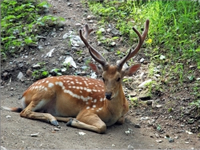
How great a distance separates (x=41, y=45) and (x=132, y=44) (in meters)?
1.81

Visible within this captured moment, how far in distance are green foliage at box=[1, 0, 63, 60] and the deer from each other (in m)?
2.17

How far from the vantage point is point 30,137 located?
19.2ft

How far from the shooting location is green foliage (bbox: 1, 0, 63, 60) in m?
9.13

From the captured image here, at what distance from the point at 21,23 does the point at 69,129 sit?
4104 millimetres

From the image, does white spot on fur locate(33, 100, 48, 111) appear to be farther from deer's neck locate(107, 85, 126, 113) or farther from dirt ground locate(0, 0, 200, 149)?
deer's neck locate(107, 85, 126, 113)

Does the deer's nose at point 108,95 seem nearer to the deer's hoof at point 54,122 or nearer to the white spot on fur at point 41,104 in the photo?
the deer's hoof at point 54,122

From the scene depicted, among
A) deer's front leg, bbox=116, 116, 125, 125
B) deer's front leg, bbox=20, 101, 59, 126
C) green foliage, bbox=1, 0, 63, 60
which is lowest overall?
deer's front leg, bbox=116, 116, 125, 125

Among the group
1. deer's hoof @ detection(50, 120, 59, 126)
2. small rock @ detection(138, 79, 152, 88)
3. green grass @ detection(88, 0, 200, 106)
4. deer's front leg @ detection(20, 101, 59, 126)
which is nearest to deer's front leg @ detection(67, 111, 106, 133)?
deer's hoof @ detection(50, 120, 59, 126)

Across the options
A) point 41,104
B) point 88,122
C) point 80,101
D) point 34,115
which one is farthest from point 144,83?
point 34,115

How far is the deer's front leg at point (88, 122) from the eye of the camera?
6.48 m

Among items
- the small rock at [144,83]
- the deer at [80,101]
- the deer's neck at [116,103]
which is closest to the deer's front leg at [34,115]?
the deer at [80,101]

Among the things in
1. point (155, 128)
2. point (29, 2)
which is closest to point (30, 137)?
point (155, 128)

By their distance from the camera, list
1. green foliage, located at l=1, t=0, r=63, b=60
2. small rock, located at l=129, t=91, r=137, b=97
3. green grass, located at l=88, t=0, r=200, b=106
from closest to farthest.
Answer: small rock, located at l=129, t=91, r=137, b=97 < green grass, located at l=88, t=0, r=200, b=106 < green foliage, located at l=1, t=0, r=63, b=60

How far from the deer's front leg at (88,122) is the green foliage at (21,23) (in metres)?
2.78
